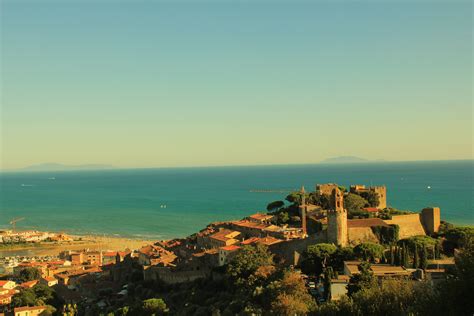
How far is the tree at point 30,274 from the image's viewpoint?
41375 millimetres

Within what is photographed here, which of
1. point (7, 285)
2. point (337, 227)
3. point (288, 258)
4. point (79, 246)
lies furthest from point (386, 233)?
point (79, 246)

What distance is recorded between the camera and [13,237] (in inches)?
2724

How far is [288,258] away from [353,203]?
12.0m

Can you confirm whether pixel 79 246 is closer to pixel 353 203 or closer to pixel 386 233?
pixel 353 203

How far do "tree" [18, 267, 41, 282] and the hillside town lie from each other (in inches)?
3.5

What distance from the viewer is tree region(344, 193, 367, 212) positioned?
134 feet

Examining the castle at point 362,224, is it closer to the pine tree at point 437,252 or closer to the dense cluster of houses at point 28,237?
the pine tree at point 437,252

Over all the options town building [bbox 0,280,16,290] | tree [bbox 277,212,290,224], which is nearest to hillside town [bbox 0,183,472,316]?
town building [bbox 0,280,16,290]

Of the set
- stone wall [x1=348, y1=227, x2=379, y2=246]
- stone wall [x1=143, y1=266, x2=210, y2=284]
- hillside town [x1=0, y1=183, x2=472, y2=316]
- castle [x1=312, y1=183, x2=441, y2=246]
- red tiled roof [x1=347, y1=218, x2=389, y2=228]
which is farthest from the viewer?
red tiled roof [x1=347, y1=218, x2=389, y2=228]

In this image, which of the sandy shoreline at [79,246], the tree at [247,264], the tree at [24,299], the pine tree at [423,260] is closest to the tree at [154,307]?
the tree at [247,264]

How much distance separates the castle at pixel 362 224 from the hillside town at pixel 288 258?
0.22ft

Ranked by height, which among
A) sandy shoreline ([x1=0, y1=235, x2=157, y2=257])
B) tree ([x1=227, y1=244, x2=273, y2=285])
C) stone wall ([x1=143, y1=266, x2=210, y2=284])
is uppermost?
tree ([x1=227, y1=244, x2=273, y2=285])

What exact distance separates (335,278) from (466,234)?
38.3ft

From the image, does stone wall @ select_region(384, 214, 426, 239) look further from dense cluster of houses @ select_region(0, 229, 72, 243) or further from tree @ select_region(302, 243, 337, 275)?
dense cluster of houses @ select_region(0, 229, 72, 243)
